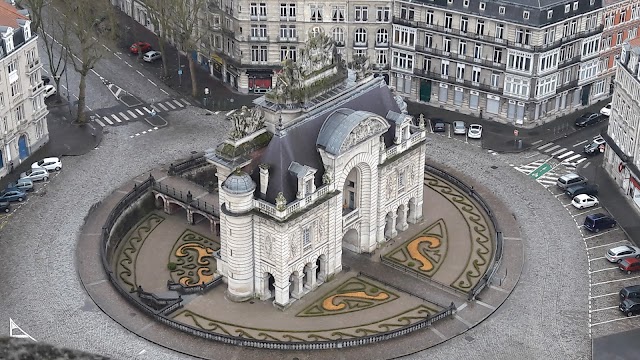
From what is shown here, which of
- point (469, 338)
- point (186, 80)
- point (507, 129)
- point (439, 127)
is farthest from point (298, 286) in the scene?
point (186, 80)

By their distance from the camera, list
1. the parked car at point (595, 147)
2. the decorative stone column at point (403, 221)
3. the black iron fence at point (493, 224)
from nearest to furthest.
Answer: the black iron fence at point (493, 224) → the decorative stone column at point (403, 221) → the parked car at point (595, 147)

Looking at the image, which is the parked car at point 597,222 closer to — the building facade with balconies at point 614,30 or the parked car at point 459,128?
the parked car at point 459,128

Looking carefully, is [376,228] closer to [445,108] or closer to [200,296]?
[200,296]

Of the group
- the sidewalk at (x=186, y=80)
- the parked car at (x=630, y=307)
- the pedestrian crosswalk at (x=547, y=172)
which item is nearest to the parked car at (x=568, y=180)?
the pedestrian crosswalk at (x=547, y=172)

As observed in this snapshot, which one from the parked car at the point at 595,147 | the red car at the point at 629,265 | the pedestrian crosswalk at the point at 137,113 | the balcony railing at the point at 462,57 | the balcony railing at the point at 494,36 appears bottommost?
the red car at the point at 629,265

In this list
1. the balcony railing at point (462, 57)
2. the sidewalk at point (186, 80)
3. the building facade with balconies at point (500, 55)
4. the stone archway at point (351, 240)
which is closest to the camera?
the stone archway at point (351, 240)

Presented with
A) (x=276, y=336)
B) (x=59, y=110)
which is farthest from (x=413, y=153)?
(x=59, y=110)

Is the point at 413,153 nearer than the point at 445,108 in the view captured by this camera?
Yes

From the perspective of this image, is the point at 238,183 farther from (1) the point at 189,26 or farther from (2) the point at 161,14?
(2) the point at 161,14
